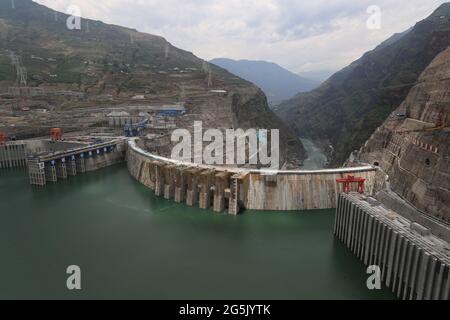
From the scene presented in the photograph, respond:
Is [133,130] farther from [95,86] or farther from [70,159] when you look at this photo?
[95,86]

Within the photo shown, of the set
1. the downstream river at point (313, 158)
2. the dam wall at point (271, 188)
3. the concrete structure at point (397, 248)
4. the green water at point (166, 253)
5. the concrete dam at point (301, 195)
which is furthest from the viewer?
the downstream river at point (313, 158)

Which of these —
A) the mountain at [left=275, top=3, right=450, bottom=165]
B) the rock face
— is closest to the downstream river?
the mountain at [left=275, top=3, right=450, bottom=165]

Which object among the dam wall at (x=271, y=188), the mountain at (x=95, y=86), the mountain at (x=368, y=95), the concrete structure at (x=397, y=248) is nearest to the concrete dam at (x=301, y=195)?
the concrete structure at (x=397, y=248)

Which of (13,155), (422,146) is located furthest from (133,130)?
(422,146)

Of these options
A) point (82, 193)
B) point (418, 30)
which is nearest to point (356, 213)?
point (82, 193)

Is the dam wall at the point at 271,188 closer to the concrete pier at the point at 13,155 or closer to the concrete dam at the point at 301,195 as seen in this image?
the concrete dam at the point at 301,195

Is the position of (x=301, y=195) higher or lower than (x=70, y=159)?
lower
